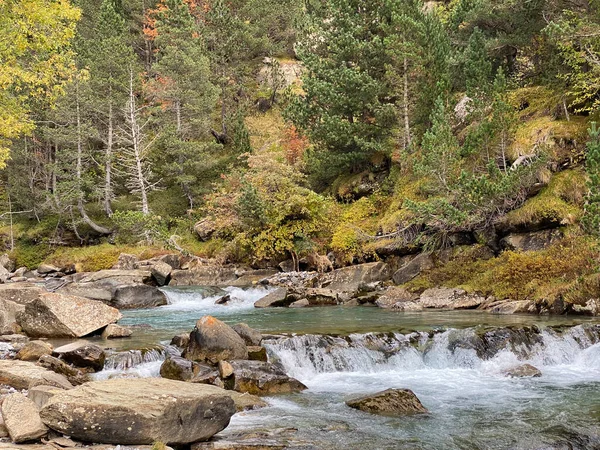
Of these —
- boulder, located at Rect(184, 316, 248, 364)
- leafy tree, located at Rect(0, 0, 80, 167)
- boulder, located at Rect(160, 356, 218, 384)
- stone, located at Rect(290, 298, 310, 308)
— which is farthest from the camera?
stone, located at Rect(290, 298, 310, 308)

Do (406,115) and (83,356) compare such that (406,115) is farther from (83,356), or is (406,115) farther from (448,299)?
(83,356)

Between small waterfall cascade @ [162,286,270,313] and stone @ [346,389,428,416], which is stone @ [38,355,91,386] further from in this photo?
small waterfall cascade @ [162,286,270,313]

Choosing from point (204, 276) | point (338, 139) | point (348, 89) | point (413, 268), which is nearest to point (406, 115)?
point (348, 89)

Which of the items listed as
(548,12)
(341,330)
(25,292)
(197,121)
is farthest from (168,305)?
(548,12)

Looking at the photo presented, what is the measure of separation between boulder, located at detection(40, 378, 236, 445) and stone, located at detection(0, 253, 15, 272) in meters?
31.6

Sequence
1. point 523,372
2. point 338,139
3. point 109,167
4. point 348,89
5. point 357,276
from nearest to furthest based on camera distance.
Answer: point 523,372 → point 357,276 → point 348,89 → point 338,139 → point 109,167

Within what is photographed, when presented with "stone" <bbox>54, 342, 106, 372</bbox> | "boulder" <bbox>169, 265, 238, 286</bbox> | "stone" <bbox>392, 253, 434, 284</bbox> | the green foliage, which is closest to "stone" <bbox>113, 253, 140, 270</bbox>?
"boulder" <bbox>169, 265, 238, 286</bbox>

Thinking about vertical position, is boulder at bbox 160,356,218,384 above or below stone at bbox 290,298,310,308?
above

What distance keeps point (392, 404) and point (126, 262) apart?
2261 cm

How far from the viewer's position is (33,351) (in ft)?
34.3

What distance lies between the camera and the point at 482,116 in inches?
779

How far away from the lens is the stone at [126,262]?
→ 92.1 ft

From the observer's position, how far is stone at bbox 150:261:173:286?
25.3m

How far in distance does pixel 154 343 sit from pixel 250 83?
36.6m
